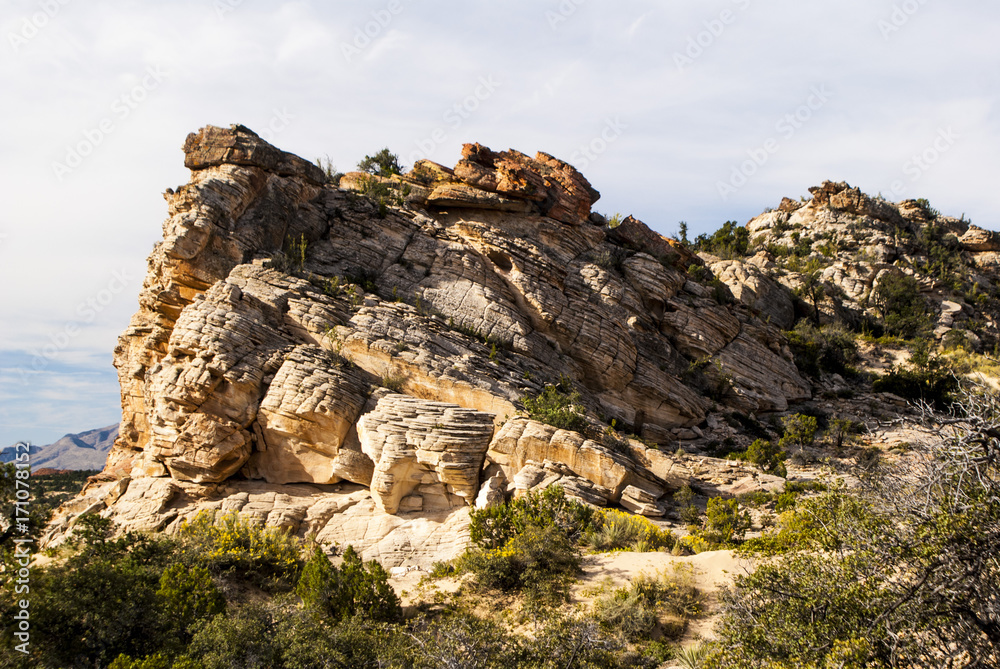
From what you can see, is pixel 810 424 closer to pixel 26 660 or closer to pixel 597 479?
pixel 597 479

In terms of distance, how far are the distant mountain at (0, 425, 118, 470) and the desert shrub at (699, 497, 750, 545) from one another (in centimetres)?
9037

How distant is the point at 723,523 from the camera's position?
49.2 ft

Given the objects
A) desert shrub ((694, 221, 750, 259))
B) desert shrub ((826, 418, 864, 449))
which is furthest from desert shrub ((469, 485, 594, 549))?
desert shrub ((694, 221, 750, 259))

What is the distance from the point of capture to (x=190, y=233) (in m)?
19.0

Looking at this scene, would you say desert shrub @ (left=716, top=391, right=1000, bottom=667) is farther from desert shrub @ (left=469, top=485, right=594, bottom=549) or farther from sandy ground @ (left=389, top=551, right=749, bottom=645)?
desert shrub @ (left=469, top=485, right=594, bottom=549)

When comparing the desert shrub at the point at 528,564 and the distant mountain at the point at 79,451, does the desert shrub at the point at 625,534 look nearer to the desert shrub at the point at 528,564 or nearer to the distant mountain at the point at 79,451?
the desert shrub at the point at 528,564

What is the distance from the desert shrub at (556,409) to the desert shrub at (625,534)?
3138 mm

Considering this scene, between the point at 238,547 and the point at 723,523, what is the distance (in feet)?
39.6

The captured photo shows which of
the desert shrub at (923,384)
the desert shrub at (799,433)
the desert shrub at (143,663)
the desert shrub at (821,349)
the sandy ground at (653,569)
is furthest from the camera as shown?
the desert shrub at (821,349)

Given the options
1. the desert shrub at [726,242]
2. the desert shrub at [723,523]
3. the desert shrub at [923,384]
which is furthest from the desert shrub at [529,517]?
the desert shrub at [726,242]

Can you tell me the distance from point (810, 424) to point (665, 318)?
798cm

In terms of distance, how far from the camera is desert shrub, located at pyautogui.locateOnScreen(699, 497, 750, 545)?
14430 millimetres

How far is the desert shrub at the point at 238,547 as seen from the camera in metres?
12.9

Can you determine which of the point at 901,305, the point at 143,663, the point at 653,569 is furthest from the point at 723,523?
the point at 901,305
